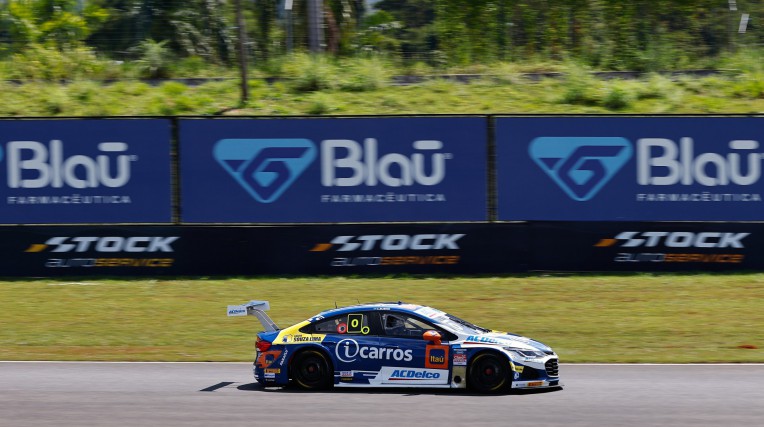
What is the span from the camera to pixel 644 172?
2114cm

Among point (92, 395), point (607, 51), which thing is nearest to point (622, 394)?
point (92, 395)

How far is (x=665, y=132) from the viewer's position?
2116 centimetres

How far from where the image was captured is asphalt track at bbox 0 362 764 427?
419 inches

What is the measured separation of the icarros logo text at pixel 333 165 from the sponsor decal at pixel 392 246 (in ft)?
2.82

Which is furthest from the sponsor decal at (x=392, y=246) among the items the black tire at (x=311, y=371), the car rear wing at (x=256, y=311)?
the black tire at (x=311, y=371)

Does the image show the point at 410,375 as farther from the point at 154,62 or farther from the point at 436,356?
the point at 154,62

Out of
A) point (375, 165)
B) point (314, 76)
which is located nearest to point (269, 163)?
point (375, 165)

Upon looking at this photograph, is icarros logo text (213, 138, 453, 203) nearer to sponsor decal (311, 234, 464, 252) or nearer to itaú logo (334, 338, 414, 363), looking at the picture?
sponsor decal (311, 234, 464, 252)

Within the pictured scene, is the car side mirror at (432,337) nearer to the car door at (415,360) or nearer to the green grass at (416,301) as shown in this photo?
the car door at (415,360)

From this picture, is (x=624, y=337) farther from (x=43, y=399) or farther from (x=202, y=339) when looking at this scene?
(x=43, y=399)

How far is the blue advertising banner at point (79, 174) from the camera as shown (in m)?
21.5

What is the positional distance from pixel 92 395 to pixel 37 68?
2300cm

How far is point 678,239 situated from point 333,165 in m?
7.23

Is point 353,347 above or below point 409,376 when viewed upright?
above
